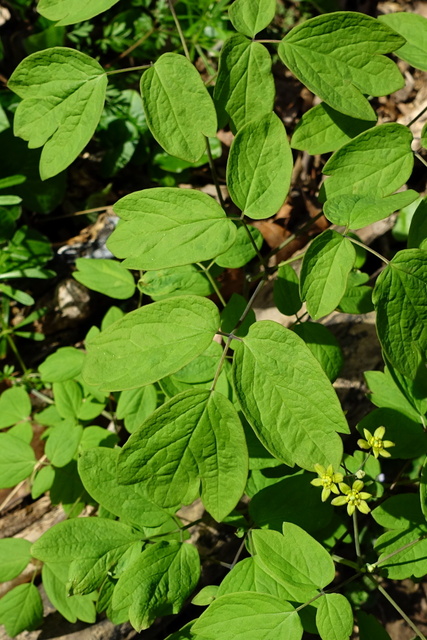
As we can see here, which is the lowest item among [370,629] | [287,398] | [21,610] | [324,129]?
[370,629]

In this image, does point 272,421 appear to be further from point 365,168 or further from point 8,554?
point 8,554

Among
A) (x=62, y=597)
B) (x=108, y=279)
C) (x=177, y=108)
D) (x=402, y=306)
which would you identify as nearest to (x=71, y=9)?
(x=177, y=108)

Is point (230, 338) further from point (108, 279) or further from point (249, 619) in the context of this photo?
point (108, 279)

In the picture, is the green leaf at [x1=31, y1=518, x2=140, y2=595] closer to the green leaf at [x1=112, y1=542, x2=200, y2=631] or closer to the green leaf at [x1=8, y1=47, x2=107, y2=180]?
the green leaf at [x1=112, y1=542, x2=200, y2=631]

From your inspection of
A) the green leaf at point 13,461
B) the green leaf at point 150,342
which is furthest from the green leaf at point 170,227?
the green leaf at point 13,461

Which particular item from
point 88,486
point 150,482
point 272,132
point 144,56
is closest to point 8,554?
point 88,486

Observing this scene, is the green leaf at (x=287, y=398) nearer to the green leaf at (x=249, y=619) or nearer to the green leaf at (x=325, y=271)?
the green leaf at (x=325, y=271)
